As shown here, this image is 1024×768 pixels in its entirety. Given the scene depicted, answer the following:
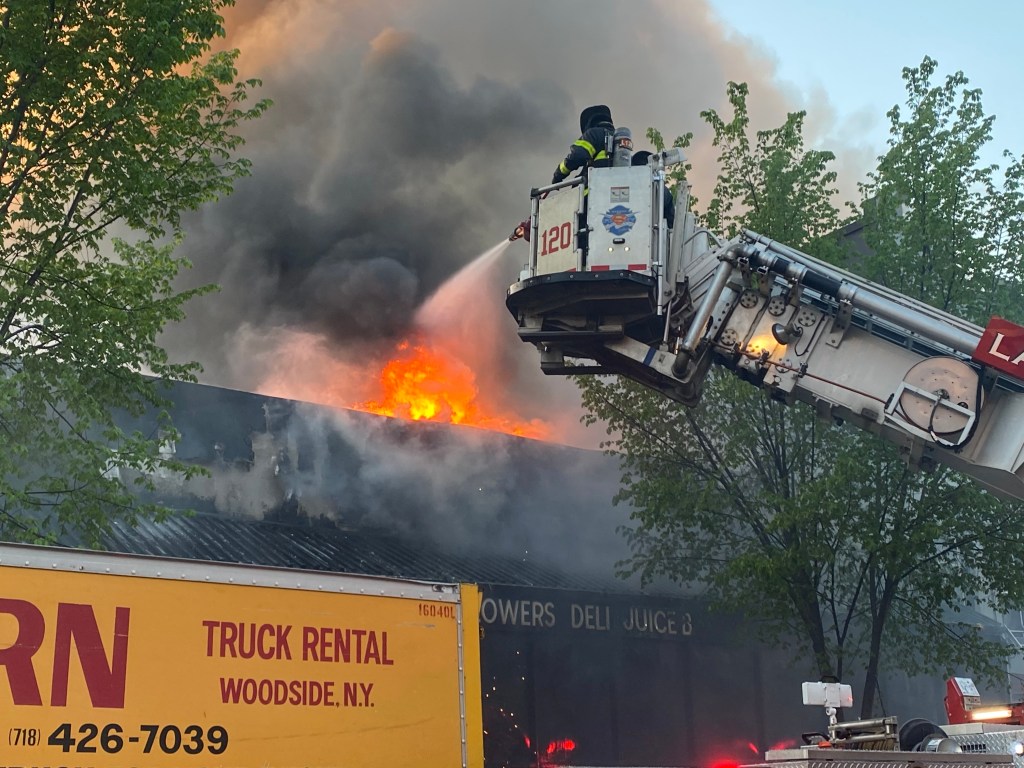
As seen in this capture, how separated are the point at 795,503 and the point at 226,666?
954 centimetres

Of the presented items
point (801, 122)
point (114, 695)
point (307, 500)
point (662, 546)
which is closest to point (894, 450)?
point (662, 546)

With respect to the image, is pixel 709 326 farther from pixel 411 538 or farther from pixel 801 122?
pixel 411 538

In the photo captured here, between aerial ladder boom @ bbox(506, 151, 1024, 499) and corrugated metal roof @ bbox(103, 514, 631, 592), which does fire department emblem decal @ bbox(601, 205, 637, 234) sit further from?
corrugated metal roof @ bbox(103, 514, 631, 592)

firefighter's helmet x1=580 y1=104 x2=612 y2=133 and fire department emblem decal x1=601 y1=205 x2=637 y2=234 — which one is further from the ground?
firefighter's helmet x1=580 y1=104 x2=612 y2=133

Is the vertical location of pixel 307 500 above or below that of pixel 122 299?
below

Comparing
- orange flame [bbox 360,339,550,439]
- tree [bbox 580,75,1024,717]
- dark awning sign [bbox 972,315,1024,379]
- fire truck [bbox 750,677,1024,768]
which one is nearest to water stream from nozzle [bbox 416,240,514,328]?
orange flame [bbox 360,339,550,439]

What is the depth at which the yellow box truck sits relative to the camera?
4.81m

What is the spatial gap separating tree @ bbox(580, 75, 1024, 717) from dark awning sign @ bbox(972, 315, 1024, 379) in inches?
268

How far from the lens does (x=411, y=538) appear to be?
56.0 ft

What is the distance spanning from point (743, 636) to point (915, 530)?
4215 mm

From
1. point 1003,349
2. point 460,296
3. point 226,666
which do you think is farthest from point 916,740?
point 460,296

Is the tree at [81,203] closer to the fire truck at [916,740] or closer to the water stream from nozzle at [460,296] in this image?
the fire truck at [916,740]

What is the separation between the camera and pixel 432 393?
20.0 m

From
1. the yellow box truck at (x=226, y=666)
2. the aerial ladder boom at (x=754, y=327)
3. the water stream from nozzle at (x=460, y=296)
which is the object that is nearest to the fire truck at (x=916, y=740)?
the aerial ladder boom at (x=754, y=327)
